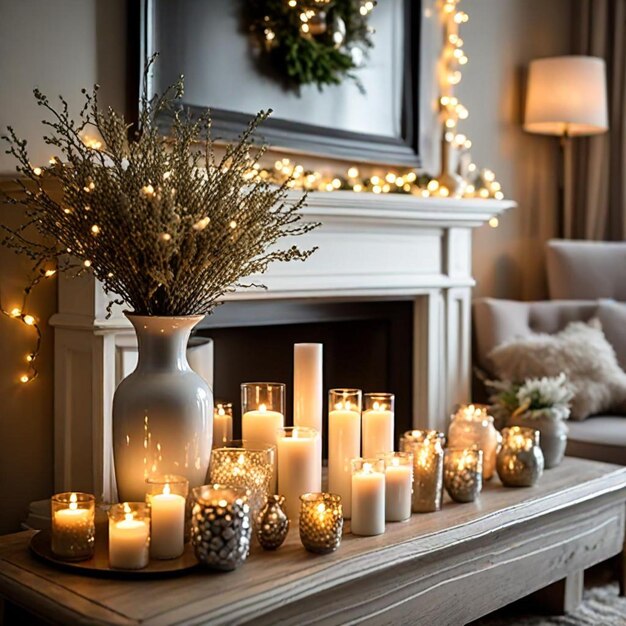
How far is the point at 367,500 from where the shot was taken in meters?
1.89

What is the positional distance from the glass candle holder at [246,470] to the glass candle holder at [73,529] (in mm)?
270

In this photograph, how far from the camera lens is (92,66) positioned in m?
2.50

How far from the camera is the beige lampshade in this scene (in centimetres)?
379

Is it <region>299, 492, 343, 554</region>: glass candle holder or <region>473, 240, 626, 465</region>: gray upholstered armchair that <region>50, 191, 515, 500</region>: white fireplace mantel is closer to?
<region>473, 240, 626, 465</region>: gray upholstered armchair

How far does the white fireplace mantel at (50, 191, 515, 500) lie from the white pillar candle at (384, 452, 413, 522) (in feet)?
2.45

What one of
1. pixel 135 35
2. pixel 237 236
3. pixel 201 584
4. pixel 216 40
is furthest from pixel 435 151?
pixel 201 584

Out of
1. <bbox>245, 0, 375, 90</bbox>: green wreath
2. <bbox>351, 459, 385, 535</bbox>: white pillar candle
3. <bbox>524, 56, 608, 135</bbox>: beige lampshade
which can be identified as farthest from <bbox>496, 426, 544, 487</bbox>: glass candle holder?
<bbox>524, 56, 608, 135</bbox>: beige lampshade

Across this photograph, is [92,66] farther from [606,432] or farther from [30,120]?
[606,432]

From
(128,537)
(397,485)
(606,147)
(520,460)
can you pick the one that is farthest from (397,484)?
(606,147)

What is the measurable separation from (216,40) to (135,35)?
29 cm

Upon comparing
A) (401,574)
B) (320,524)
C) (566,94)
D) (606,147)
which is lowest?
(401,574)

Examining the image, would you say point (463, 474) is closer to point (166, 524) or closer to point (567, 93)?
point (166, 524)

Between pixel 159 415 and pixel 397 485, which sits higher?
pixel 159 415

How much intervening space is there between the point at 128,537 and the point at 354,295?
5.09 ft
